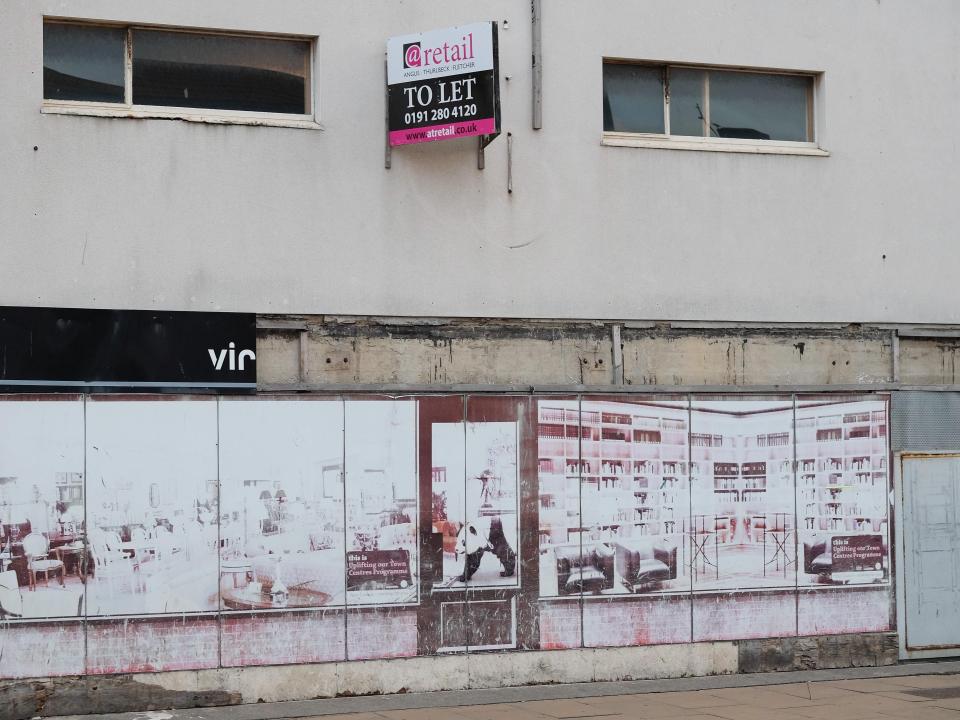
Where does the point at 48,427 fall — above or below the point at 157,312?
below

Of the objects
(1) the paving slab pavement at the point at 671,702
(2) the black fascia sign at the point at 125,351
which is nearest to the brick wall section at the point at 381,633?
(1) the paving slab pavement at the point at 671,702

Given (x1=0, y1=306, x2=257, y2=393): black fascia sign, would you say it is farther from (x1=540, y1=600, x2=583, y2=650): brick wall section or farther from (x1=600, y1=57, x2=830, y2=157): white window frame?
(x1=600, y1=57, x2=830, y2=157): white window frame

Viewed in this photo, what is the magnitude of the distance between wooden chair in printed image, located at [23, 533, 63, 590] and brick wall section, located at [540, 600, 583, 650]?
455cm

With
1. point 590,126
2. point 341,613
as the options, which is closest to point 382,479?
point 341,613

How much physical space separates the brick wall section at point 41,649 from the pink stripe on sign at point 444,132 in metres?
5.34

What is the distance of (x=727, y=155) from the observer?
13938 mm

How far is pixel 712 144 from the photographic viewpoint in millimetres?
13977

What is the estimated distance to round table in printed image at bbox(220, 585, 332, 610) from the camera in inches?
471

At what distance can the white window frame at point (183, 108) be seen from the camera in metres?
12.0

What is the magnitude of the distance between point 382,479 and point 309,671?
6.19 ft

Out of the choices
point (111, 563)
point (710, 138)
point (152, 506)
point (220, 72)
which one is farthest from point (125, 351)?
point (710, 138)

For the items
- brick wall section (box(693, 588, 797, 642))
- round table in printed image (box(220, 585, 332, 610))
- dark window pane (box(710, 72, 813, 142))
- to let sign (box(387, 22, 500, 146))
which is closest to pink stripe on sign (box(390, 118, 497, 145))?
to let sign (box(387, 22, 500, 146))

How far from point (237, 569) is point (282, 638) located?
76 cm

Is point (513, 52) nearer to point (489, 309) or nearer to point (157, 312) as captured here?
point (489, 309)
